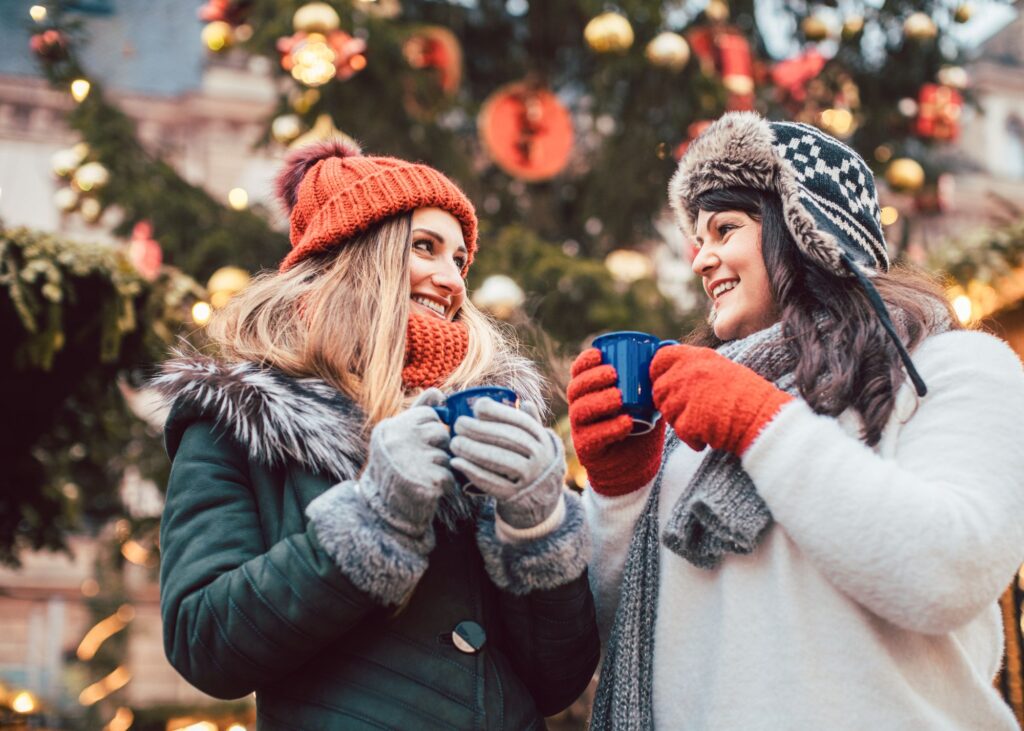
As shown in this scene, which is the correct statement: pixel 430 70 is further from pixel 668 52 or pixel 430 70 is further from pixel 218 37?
pixel 668 52

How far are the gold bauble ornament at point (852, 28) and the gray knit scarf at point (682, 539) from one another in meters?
6.20

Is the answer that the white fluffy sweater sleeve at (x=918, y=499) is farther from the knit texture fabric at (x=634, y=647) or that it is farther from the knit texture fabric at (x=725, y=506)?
the knit texture fabric at (x=634, y=647)

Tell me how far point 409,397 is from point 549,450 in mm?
392

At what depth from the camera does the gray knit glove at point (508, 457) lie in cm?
159

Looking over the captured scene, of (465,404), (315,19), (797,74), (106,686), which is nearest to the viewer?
(465,404)

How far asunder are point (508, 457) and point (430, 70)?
576 cm

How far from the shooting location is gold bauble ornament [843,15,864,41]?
7.42 m

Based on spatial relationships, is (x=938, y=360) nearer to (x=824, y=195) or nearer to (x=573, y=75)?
(x=824, y=195)

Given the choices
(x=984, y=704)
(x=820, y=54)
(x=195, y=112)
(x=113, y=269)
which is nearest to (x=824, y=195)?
(x=984, y=704)

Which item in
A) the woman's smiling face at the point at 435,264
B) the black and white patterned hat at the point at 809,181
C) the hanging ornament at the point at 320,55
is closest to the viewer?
the black and white patterned hat at the point at 809,181

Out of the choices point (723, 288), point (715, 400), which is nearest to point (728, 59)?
point (723, 288)

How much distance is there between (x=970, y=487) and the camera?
61.2 inches

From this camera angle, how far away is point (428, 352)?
79.8 inches

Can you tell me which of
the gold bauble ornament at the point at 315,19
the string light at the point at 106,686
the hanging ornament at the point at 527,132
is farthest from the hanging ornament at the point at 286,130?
the string light at the point at 106,686
